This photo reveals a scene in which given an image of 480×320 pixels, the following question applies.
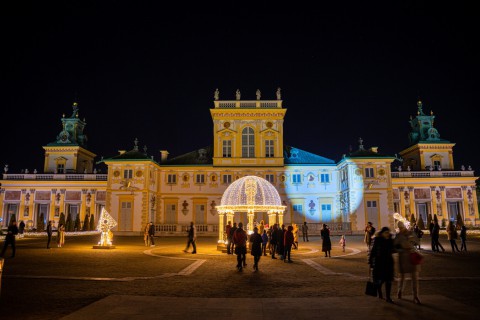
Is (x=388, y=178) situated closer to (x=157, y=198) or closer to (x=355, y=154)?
(x=355, y=154)

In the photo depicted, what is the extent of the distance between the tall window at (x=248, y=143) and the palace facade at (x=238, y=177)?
0.43 feet

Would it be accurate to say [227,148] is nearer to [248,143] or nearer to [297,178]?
[248,143]

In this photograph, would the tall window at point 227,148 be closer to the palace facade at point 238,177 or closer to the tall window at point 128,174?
the palace facade at point 238,177

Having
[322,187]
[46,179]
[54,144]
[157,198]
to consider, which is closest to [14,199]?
[46,179]

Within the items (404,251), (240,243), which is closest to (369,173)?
(240,243)

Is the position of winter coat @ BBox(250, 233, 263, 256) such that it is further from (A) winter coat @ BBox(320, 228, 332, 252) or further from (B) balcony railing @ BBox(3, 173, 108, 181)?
(B) balcony railing @ BBox(3, 173, 108, 181)

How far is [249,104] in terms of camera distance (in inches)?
1897

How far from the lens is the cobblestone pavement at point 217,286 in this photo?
8.00 meters

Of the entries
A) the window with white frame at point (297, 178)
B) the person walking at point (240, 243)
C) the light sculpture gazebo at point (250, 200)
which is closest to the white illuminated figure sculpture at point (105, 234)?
the light sculpture gazebo at point (250, 200)

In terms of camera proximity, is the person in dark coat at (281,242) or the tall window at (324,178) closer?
the person in dark coat at (281,242)

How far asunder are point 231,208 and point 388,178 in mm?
28044

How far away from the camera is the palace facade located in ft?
143

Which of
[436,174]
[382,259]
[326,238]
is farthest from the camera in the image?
[436,174]

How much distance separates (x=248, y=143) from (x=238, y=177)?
4751mm
